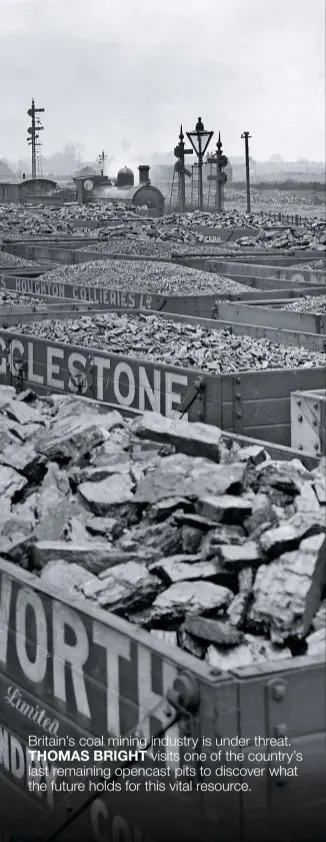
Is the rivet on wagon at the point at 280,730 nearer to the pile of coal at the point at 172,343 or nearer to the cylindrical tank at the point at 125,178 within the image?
the pile of coal at the point at 172,343

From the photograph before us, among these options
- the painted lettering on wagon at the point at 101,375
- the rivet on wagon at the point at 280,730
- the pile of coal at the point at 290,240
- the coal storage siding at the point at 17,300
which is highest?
the pile of coal at the point at 290,240

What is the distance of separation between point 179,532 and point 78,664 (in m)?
1.31

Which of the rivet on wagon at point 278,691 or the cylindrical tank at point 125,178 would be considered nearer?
the rivet on wagon at point 278,691

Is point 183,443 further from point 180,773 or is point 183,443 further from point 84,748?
point 180,773

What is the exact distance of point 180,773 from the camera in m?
4.29

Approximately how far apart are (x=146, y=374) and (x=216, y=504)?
590cm

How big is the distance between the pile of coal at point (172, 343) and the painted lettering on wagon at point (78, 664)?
6.90 m

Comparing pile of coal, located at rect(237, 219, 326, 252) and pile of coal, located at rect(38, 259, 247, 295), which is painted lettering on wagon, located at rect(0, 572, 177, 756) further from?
pile of coal, located at rect(237, 219, 326, 252)

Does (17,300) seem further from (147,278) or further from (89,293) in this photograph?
(147,278)

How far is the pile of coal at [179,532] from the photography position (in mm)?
5141

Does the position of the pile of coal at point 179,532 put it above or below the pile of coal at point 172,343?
below

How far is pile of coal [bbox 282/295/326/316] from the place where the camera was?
18395 millimetres

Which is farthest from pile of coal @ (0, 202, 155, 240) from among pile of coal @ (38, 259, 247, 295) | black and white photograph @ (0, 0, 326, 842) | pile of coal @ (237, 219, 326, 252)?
black and white photograph @ (0, 0, 326, 842)

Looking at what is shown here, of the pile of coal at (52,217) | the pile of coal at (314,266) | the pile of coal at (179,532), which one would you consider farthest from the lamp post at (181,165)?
the pile of coal at (179,532)
